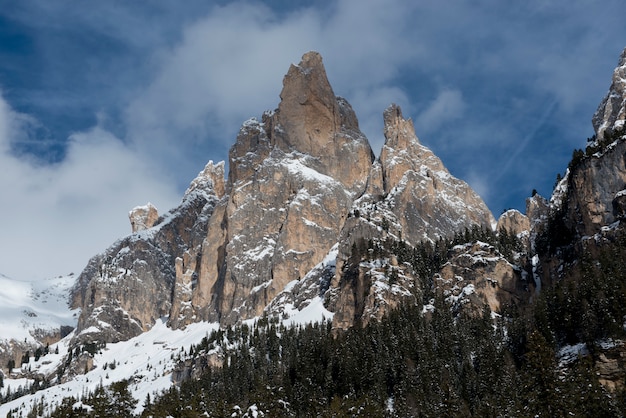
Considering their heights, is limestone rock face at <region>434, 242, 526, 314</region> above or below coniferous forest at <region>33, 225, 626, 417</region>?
above

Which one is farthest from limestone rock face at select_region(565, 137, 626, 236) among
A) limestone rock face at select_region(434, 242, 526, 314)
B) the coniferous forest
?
limestone rock face at select_region(434, 242, 526, 314)

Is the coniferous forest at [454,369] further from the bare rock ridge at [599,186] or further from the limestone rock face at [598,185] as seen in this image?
the limestone rock face at [598,185]

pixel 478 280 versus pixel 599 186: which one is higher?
pixel 599 186

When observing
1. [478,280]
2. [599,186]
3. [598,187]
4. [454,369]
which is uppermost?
[599,186]

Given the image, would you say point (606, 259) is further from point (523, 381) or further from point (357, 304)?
point (357, 304)

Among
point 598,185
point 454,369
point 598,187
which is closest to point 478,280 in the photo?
point 598,187

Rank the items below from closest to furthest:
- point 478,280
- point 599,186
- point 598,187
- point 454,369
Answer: point 454,369 → point 599,186 → point 598,187 → point 478,280

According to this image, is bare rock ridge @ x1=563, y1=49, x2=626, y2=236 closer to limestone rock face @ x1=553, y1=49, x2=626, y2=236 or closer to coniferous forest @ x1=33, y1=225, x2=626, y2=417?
limestone rock face @ x1=553, y1=49, x2=626, y2=236

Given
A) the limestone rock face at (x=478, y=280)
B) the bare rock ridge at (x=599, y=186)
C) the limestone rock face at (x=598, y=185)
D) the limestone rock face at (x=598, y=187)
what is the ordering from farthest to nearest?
the limestone rock face at (x=478, y=280) < the limestone rock face at (x=598, y=187) < the limestone rock face at (x=598, y=185) < the bare rock ridge at (x=599, y=186)

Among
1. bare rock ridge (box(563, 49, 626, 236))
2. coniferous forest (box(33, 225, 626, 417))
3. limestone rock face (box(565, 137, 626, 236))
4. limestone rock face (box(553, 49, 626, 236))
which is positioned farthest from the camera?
limestone rock face (box(565, 137, 626, 236))

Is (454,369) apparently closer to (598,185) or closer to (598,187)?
(598,187)

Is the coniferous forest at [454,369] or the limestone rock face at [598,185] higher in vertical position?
the limestone rock face at [598,185]

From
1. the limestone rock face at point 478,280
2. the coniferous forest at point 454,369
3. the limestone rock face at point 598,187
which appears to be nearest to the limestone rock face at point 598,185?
the limestone rock face at point 598,187

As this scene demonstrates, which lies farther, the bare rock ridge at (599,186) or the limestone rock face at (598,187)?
the limestone rock face at (598,187)
